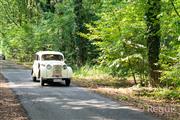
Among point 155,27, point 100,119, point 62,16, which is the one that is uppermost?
point 62,16

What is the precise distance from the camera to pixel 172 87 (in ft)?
63.0

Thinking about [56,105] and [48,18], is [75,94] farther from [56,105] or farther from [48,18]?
[48,18]

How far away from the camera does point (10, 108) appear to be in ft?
47.8

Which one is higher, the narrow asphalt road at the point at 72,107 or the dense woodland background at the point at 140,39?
the dense woodland background at the point at 140,39

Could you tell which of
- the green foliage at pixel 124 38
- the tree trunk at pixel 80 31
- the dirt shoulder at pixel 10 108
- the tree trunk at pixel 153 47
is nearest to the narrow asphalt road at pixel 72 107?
the dirt shoulder at pixel 10 108

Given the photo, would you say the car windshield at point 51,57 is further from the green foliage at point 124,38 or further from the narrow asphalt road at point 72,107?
the narrow asphalt road at point 72,107

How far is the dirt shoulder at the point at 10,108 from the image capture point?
1277 centimetres

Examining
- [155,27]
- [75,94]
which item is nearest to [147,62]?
[155,27]

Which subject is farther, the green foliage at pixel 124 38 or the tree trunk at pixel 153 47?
the green foliage at pixel 124 38

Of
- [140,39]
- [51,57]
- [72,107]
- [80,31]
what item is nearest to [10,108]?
[72,107]

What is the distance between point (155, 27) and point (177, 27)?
404 centimetres

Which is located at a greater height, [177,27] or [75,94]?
[177,27]

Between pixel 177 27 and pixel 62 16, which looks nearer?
pixel 177 27

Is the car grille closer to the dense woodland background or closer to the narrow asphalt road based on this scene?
the dense woodland background
